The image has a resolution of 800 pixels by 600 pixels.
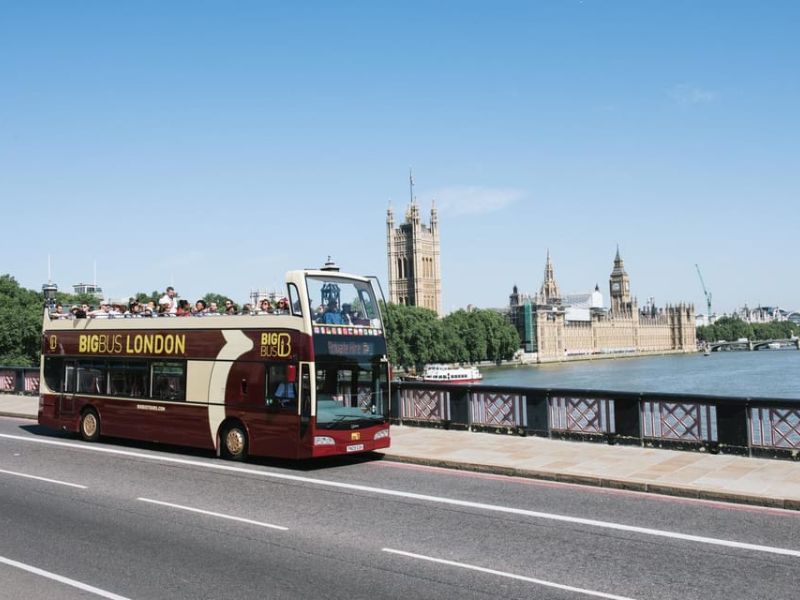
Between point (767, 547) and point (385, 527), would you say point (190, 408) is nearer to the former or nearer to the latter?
point (385, 527)

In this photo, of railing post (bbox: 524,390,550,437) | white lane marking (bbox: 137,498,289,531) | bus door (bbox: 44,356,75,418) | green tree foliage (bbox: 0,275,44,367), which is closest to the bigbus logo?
white lane marking (bbox: 137,498,289,531)

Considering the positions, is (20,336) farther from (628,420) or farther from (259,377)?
(628,420)

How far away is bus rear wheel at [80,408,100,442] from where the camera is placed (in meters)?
19.8

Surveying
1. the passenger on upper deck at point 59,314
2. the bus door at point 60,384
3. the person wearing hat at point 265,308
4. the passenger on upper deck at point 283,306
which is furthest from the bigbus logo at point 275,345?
the passenger on upper deck at point 59,314

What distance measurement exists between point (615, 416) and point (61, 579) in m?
12.4

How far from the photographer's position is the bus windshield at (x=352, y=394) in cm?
1524

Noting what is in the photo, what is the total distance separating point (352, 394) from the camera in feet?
51.8

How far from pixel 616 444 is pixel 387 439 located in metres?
5.23

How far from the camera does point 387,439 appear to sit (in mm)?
16375

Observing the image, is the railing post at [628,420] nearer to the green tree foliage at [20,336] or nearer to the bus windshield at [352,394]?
the bus windshield at [352,394]

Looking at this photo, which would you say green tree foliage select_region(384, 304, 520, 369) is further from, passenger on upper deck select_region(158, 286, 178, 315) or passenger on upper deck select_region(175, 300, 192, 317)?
passenger on upper deck select_region(175, 300, 192, 317)

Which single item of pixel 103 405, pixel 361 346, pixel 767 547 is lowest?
pixel 767 547

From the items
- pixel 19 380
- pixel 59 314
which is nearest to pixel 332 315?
pixel 59 314

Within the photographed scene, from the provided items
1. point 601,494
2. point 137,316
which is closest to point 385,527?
point 601,494
